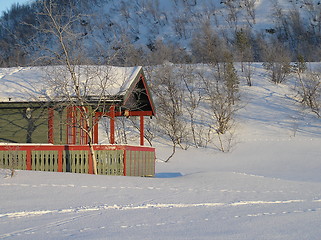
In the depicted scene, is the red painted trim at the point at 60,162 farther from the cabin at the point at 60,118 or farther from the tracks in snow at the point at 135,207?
the tracks in snow at the point at 135,207

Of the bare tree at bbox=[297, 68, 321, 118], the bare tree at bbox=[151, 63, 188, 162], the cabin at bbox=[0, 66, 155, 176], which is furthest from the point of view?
the bare tree at bbox=[297, 68, 321, 118]

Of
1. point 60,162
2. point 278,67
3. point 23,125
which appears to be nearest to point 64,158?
point 60,162

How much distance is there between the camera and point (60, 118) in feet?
57.9

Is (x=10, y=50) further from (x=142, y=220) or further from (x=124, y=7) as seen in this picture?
(x=142, y=220)

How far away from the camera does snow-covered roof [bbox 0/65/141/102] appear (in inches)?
659

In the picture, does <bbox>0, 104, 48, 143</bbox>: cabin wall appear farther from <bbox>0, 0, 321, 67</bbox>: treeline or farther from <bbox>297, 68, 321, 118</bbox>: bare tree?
<bbox>0, 0, 321, 67</bbox>: treeline

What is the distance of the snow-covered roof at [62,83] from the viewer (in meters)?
16.7

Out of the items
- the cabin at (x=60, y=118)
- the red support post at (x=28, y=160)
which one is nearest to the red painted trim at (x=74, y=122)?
the cabin at (x=60, y=118)

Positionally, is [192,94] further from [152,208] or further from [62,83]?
[152,208]

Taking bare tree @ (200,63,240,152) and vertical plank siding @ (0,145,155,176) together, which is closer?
vertical plank siding @ (0,145,155,176)

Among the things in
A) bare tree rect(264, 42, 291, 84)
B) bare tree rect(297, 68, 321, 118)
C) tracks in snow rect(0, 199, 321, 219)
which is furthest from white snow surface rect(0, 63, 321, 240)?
bare tree rect(264, 42, 291, 84)

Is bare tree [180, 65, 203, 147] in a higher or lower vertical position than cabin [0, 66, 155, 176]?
higher

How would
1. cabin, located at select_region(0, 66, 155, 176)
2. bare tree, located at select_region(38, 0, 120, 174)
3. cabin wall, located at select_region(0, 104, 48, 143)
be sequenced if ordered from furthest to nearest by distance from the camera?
cabin wall, located at select_region(0, 104, 48, 143) → cabin, located at select_region(0, 66, 155, 176) → bare tree, located at select_region(38, 0, 120, 174)

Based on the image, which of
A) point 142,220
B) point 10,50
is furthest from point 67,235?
point 10,50
